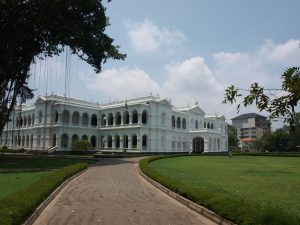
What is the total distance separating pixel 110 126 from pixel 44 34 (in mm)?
39240

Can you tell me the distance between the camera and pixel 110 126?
69188 mm

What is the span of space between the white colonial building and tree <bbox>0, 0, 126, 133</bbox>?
2960 centimetres

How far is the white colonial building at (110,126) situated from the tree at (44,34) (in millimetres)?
29598

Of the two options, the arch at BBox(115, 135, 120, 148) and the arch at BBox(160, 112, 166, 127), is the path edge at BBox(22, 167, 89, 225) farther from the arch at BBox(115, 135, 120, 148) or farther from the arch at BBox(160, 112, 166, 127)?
the arch at BBox(160, 112, 166, 127)

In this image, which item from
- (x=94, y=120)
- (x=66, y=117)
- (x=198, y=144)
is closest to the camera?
(x=66, y=117)

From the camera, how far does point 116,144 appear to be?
68.2 meters

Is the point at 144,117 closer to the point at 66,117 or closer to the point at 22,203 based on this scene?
the point at 66,117

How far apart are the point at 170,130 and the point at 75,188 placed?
53.8 metres

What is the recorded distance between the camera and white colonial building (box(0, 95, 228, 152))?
63969 millimetres

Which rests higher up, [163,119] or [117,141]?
[163,119]

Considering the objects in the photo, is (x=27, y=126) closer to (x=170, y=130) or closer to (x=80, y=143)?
(x=80, y=143)

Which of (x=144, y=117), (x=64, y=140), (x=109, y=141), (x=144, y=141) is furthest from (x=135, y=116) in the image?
(x=64, y=140)

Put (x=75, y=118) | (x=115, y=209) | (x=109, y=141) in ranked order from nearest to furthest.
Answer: (x=115, y=209)
(x=75, y=118)
(x=109, y=141)

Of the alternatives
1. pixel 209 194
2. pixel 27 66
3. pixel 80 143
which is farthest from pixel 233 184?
pixel 80 143
